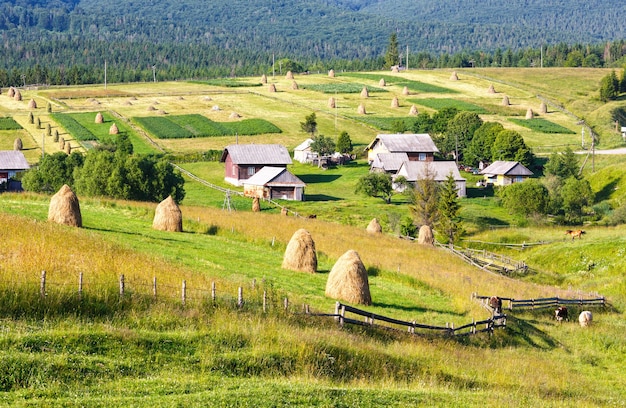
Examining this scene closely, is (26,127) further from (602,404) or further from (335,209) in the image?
(602,404)

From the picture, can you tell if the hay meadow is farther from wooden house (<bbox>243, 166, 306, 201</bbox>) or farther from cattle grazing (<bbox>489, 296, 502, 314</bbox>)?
wooden house (<bbox>243, 166, 306, 201</bbox>)

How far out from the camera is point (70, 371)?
20.9 metres

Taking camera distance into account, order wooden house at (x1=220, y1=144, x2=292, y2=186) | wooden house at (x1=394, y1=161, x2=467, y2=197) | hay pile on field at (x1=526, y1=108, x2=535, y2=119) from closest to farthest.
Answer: wooden house at (x1=394, y1=161, x2=467, y2=197) < wooden house at (x1=220, y1=144, x2=292, y2=186) < hay pile on field at (x1=526, y1=108, x2=535, y2=119)

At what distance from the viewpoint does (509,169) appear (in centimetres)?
9050

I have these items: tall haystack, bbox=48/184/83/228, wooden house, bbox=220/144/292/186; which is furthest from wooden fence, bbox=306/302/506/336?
wooden house, bbox=220/144/292/186

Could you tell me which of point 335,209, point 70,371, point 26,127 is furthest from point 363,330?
point 26,127

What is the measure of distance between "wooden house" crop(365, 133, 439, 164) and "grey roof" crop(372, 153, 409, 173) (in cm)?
161

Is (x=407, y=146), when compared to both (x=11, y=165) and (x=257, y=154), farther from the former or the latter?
(x=11, y=165)

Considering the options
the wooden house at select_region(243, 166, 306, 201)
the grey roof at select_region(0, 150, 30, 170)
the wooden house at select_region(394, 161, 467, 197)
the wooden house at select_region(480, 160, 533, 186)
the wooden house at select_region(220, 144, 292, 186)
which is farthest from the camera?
the wooden house at select_region(480, 160, 533, 186)

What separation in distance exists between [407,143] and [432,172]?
15.6 metres

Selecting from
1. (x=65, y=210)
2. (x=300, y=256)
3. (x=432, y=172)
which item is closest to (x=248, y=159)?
(x=432, y=172)

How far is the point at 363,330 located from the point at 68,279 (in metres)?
9.24

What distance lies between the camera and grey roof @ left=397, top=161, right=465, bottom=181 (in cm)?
8761

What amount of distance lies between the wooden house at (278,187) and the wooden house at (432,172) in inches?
437
